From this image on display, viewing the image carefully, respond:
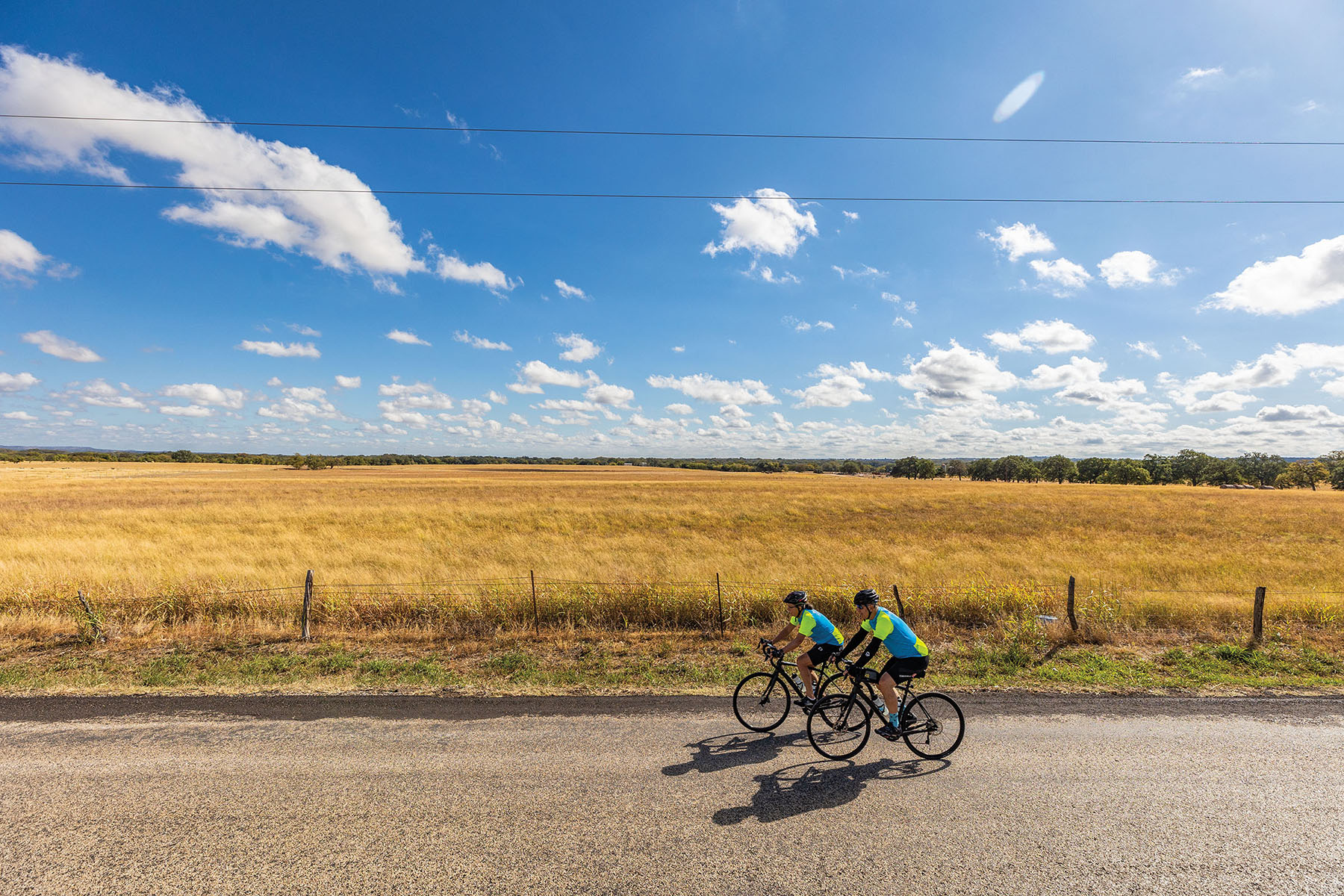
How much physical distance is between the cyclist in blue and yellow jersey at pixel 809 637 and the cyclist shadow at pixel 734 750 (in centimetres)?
55

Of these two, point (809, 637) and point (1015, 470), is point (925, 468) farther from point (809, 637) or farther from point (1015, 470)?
point (809, 637)

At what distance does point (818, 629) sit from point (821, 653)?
15.8 inches

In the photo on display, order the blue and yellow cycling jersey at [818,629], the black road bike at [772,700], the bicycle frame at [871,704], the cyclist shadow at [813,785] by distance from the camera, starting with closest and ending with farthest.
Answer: the cyclist shadow at [813,785], the bicycle frame at [871,704], the blue and yellow cycling jersey at [818,629], the black road bike at [772,700]

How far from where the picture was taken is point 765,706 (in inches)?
282

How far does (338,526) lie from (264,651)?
73.3ft

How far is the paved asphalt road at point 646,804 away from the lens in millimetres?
4375

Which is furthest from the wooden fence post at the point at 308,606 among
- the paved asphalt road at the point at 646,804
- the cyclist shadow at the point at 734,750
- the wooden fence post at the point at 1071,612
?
the wooden fence post at the point at 1071,612

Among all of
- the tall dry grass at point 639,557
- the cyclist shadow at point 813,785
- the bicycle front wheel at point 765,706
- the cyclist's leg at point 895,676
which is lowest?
the tall dry grass at point 639,557

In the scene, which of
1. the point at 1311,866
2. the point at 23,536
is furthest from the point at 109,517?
the point at 1311,866

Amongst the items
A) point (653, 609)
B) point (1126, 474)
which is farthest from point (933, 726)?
point (1126, 474)

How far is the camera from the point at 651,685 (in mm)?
8711

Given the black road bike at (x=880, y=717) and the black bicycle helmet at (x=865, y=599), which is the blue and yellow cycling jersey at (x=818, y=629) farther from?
the black bicycle helmet at (x=865, y=599)

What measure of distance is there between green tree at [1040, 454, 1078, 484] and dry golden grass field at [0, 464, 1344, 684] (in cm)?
12267

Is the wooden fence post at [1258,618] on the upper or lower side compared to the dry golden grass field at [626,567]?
upper
